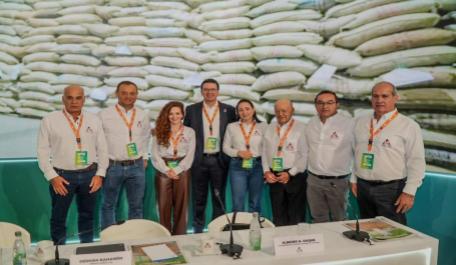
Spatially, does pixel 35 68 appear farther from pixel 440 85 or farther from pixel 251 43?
pixel 440 85

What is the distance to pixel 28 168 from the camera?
5.26 meters

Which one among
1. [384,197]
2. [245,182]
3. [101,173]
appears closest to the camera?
[384,197]

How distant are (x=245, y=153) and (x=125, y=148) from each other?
3.76 ft

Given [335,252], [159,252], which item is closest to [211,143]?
[159,252]

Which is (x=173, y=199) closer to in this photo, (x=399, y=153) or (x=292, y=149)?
(x=292, y=149)

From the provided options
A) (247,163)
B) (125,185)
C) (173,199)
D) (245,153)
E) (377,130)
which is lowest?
(173,199)

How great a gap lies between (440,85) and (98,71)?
3737mm

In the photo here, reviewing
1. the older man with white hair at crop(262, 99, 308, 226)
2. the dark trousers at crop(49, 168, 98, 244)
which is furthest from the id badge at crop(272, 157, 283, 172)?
the dark trousers at crop(49, 168, 98, 244)

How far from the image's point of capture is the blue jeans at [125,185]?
4.53 m

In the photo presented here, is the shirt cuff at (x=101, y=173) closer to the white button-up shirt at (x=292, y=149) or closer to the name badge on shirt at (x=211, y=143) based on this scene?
the name badge on shirt at (x=211, y=143)

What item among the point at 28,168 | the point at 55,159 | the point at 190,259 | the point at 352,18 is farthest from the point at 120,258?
the point at 352,18

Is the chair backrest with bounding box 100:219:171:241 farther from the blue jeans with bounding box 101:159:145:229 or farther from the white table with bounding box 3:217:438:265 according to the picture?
the blue jeans with bounding box 101:159:145:229

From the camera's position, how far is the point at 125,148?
4492 millimetres

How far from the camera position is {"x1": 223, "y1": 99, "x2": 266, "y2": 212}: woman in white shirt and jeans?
460 cm
